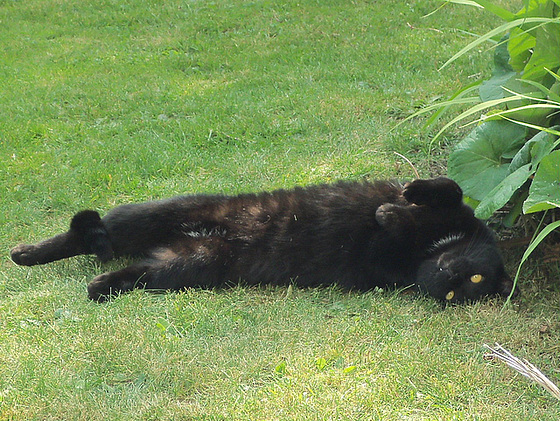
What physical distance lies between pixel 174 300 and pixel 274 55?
4.08 meters

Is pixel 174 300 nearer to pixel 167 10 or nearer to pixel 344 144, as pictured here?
pixel 344 144

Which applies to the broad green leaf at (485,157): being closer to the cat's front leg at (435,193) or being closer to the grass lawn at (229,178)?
the cat's front leg at (435,193)

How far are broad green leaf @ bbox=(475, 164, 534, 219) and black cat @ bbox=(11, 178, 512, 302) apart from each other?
1.70ft

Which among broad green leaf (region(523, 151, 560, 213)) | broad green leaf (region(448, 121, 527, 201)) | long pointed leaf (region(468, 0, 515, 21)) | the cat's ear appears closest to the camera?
broad green leaf (region(523, 151, 560, 213))

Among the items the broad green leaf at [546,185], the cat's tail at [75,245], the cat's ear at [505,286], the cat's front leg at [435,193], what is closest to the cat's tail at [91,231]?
the cat's tail at [75,245]

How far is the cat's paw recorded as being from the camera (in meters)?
3.64

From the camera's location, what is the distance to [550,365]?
9.04 feet

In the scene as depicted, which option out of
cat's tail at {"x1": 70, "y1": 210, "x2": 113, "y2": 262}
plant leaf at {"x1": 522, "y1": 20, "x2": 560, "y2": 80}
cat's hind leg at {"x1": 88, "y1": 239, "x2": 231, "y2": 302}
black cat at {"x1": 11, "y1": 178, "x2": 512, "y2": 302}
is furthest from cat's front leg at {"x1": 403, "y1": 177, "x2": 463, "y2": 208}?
cat's tail at {"x1": 70, "y1": 210, "x2": 113, "y2": 262}

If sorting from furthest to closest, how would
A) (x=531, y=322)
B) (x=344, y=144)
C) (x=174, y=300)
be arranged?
(x=344, y=144), (x=174, y=300), (x=531, y=322)

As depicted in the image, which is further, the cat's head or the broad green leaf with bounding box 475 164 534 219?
the cat's head

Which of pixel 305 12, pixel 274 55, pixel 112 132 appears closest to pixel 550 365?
pixel 112 132

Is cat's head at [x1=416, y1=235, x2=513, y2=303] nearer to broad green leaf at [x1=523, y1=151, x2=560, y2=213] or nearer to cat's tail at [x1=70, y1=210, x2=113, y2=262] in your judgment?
broad green leaf at [x1=523, y1=151, x2=560, y2=213]

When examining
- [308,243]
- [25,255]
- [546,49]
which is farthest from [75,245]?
[546,49]

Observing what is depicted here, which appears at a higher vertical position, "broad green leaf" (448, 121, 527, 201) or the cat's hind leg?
"broad green leaf" (448, 121, 527, 201)
